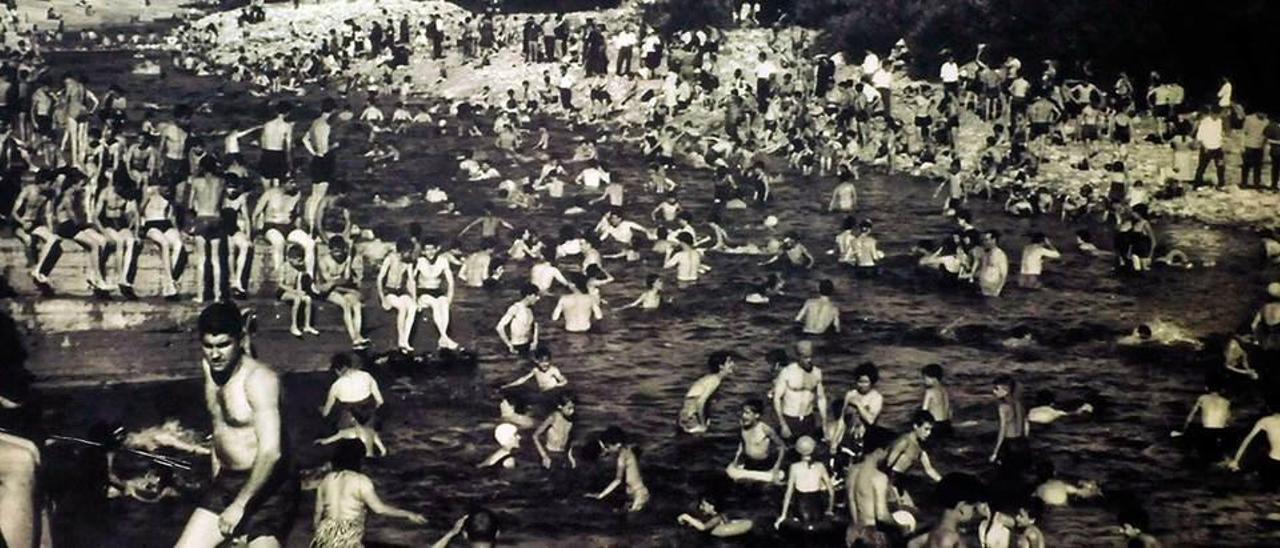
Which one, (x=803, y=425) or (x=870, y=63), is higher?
(x=870, y=63)

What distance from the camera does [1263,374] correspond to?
21.5ft

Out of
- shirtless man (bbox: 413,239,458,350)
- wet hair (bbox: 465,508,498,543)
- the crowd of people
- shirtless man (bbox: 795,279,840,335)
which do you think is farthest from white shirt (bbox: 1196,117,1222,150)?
wet hair (bbox: 465,508,498,543)

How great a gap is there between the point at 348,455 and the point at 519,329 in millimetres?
1791

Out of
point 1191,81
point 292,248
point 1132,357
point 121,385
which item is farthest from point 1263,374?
point 121,385

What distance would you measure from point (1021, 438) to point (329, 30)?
6176mm

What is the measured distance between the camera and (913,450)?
6066mm

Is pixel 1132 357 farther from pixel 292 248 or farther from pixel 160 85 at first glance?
pixel 160 85

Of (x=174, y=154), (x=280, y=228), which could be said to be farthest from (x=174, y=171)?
(x=280, y=228)

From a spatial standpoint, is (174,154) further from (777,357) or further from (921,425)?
(921,425)

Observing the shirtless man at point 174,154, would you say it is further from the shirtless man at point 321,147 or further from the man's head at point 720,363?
the man's head at point 720,363

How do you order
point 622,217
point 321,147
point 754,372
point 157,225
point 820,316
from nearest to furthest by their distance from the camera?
point 754,372 → point 820,316 → point 157,225 → point 321,147 → point 622,217

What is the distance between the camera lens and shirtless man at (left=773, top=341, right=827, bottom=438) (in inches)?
255

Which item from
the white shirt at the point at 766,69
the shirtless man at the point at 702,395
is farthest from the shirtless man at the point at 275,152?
the white shirt at the point at 766,69

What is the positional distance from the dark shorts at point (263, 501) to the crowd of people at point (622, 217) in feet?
0.06
